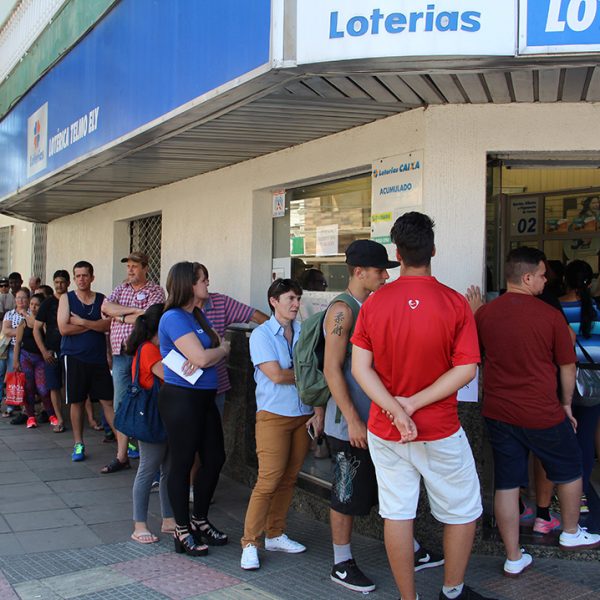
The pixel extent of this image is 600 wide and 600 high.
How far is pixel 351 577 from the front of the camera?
400 centimetres

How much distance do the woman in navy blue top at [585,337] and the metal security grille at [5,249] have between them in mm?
12475

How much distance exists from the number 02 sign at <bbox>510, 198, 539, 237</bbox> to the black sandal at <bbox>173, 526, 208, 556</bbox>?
472cm

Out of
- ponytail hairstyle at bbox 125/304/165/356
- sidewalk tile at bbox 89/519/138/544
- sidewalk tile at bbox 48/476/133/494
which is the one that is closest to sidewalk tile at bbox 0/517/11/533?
sidewalk tile at bbox 89/519/138/544

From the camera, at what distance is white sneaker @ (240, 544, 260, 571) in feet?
A: 13.9

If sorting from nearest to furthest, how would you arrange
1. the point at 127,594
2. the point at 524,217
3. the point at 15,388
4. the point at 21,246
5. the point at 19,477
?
1. the point at 127,594
2. the point at 19,477
3. the point at 524,217
4. the point at 15,388
5. the point at 21,246

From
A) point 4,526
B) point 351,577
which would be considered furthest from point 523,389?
point 4,526

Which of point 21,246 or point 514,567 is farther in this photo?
point 21,246

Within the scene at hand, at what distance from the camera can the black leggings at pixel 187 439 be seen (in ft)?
14.4

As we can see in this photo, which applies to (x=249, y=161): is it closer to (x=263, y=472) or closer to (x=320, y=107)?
(x=320, y=107)

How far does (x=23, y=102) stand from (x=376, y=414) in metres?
8.28

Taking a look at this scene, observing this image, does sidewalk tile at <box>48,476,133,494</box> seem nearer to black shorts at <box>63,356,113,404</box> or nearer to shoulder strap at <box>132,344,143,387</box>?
black shorts at <box>63,356,113,404</box>

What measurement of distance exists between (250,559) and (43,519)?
6.05 ft

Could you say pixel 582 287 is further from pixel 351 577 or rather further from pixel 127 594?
pixel 127 594

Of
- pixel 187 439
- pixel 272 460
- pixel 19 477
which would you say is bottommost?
pixel 19 477
